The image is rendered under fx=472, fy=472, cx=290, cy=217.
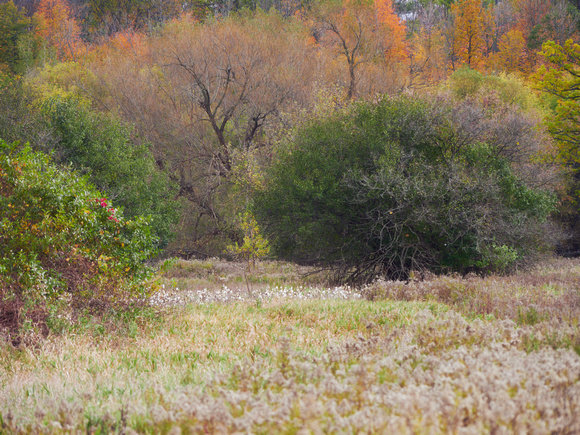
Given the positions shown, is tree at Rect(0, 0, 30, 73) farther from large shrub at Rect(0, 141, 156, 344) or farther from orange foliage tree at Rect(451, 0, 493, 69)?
orange foliage tree at Rect(451, 0, 493, 69)

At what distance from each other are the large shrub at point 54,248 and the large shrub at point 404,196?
29.3 ft

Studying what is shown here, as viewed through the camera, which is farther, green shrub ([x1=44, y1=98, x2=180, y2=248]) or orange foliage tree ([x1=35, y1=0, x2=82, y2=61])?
orange foliage tree ([x1=35, y1=0, x2=82, y2=61])

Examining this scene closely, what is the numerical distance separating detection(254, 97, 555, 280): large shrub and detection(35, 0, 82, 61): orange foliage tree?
127 ft

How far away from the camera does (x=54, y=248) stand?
763cm

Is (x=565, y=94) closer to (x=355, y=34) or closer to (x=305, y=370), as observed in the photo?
(x=355, y=34)

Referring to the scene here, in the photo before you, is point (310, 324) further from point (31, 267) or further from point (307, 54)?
point (307, 54)

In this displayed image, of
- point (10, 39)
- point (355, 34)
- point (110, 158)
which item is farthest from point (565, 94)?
point (10, 39)

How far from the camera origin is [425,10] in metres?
61.2

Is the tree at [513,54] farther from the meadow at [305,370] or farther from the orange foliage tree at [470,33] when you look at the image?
the meadow at [305,370]

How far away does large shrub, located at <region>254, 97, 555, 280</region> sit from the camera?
51.0 feet

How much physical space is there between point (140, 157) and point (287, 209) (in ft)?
41.4

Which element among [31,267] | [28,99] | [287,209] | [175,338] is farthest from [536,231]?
[28,99]

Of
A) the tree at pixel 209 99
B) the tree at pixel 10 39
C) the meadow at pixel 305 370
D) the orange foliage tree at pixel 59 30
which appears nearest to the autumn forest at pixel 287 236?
the meadow at pixel 305 370

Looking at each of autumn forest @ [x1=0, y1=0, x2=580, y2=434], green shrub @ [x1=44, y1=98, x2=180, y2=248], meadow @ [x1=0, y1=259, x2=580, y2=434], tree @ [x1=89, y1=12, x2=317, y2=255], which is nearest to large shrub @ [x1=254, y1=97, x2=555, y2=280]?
autumn forest @ [x1=0, y1=0, x2=580, y2=434]
